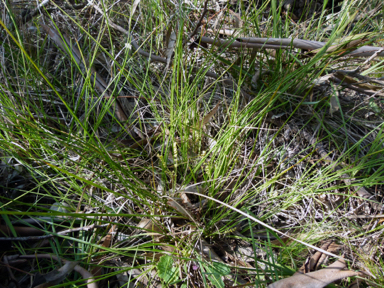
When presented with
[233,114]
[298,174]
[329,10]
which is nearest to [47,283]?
[233,114]

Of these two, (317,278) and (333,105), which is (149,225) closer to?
(317,278)

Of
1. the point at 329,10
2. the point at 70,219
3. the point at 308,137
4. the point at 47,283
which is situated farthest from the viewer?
the point at 329,10

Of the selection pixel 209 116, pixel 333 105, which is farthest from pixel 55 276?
pixel 333 105

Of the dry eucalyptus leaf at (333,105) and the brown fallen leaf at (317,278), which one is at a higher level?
the dry eucalyptus leaf at (333,105)

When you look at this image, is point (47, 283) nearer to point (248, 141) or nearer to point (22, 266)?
point (22, 266)

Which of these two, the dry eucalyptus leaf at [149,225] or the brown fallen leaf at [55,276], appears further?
the dry eucalyptus leaf at [149,225]

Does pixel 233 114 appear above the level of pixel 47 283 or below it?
above

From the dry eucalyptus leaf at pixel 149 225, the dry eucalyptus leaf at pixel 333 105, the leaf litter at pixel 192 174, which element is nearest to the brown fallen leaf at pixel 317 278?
the leaf litter at pixel 192 174

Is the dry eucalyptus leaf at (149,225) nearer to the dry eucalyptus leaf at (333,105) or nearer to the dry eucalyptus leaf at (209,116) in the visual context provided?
the dry eucalyptus leaf at (209,116)
